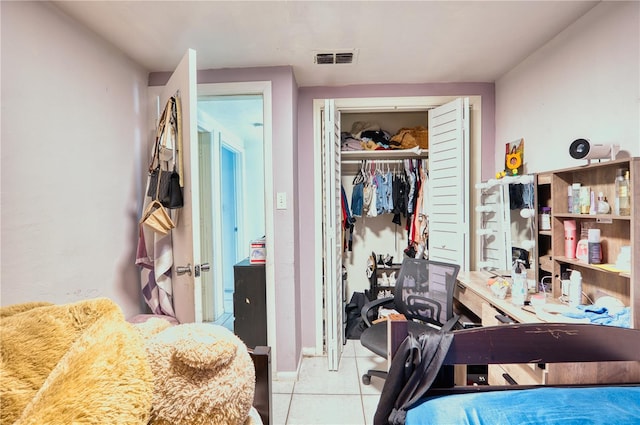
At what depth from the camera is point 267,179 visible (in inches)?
77.9

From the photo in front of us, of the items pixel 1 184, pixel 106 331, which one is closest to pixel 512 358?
pixel 106 331

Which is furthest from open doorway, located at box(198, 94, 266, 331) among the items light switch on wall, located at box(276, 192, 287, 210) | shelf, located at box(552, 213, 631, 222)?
shelf, located at box(552, 213, 631, 222)

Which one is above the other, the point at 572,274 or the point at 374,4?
the point at 374,4

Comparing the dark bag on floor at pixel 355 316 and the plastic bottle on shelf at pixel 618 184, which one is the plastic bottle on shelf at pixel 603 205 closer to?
the plastic bottle on shelf at pixel 618 184

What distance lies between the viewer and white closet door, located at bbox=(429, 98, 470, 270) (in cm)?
212

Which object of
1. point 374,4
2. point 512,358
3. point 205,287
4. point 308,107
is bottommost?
point 205,287

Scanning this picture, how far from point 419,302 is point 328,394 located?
35.1 inches

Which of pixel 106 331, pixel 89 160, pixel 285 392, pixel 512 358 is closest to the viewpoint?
pixel 106 331

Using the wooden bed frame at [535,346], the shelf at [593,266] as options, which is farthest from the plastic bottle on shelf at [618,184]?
the wooden bed frame at [535,346]

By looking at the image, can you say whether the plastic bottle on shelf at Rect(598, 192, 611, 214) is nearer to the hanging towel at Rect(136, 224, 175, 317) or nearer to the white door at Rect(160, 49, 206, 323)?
the white door at Rect(160, 49, 206, 323)

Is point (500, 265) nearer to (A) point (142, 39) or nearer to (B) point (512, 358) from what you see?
(B) point (512, 358)

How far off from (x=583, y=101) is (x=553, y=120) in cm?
22

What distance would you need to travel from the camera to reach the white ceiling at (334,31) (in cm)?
137

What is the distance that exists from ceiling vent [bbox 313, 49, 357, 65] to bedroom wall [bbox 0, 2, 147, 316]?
125cm
